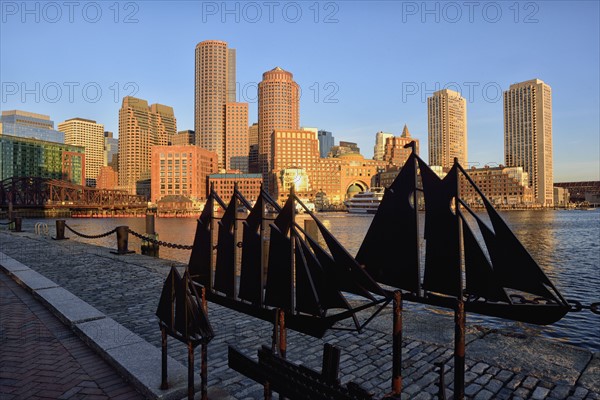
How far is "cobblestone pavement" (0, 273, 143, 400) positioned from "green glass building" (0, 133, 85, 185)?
207052mm

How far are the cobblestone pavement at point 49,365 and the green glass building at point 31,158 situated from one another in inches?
8152

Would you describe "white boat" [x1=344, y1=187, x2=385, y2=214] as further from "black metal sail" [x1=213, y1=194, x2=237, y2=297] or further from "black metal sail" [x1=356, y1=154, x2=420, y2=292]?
"black metal sail" [x1=213, y1=194, x2=237, y2=297]

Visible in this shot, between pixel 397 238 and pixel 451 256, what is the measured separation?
3.21 feet

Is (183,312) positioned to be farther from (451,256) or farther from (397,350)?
(451,256)

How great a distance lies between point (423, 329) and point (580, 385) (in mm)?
2807

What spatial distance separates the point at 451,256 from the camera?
5.90 m

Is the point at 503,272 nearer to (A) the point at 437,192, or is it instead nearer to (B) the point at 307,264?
(A) the point at 437,192

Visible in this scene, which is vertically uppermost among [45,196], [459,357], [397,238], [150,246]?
[45,196]

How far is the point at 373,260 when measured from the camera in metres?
6.88

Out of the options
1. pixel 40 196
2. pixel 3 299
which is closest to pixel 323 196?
pixel 40 196

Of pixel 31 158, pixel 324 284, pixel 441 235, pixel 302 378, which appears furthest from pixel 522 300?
pixel 31 158

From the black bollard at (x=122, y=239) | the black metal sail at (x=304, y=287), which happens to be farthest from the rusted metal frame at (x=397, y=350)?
the black bollard at (x=122, y=239)

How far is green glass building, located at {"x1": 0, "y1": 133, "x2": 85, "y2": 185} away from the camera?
17950 cm

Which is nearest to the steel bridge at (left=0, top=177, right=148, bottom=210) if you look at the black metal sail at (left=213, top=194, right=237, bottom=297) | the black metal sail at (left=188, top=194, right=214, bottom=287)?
the black metal sail at (left=188, top=194, right=214, bottom=287)
